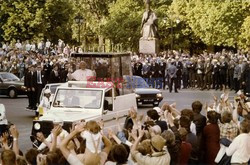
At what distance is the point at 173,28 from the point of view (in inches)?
3123

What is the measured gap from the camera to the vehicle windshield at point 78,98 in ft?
70.4

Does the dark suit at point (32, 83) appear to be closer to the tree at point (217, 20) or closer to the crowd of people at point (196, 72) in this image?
the crowd of people at point (196, 72)

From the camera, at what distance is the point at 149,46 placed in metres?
62.3

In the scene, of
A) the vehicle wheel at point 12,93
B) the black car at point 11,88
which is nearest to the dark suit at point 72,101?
the black car at point 11,88

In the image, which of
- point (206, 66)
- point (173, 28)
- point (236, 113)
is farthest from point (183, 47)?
point (236, 113)

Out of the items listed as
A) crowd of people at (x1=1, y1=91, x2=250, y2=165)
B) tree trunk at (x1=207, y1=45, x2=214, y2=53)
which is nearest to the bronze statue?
tree trunk at (x1=207, y1=45, x2=214, y2=53)

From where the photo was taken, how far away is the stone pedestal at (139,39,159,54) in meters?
61.8

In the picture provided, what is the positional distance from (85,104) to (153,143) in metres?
10.8

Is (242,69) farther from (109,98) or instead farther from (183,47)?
(183,47)

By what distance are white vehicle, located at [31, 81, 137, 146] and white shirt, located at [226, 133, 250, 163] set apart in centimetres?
797

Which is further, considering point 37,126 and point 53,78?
point 53,78

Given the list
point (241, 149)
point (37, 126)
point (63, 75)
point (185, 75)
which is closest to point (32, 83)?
point (63, 75)

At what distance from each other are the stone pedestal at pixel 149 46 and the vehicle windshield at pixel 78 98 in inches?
1571

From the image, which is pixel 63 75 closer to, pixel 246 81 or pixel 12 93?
pixel 12 93
